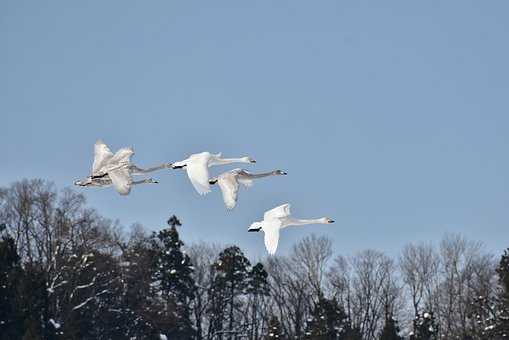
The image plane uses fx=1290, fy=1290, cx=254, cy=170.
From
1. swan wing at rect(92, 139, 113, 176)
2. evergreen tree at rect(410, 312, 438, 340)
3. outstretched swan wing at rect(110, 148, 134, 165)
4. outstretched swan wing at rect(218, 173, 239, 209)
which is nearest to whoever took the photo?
outstretched swan wing at rect(218, 173, 239, 209)

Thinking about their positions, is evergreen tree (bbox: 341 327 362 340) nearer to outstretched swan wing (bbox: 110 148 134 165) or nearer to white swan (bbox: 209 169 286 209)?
white swan (bbox: 209 169 286 209)

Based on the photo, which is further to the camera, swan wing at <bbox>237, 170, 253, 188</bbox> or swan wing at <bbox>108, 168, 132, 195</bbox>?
swan wing at <bbox>237, 170, 253, 188</bbox>

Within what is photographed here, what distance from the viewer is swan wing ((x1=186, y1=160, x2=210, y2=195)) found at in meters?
35.0

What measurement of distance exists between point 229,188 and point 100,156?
443 cm

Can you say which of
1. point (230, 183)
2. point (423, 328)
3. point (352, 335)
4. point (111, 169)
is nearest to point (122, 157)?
point (111, 169)

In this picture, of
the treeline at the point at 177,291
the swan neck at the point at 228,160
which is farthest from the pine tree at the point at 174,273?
the swan neck at the point at 228,160

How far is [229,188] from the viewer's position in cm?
3872

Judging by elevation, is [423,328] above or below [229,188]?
above

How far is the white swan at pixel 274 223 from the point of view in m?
36.8

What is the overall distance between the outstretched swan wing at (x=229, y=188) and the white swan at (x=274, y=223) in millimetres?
1019

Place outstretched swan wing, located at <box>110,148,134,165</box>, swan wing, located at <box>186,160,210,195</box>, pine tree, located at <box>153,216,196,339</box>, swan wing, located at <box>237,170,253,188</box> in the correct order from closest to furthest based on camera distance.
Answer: swan wing, located at <box>186,160,210,195</box>
outstretched swan wing, located at <box>110,148,134,165</box>
swan wing, located at <box>237,170,253,188</box>
pine tree, located at <box>153,216,196,339</box>

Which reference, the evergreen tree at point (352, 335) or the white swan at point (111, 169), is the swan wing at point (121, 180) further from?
the evergreen tree at point (352, 335)

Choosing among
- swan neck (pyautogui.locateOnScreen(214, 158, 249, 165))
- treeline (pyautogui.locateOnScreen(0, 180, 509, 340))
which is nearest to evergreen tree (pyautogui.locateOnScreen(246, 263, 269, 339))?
treeline (pyautogui.locateOnScreen(0, 180, 509, 340))

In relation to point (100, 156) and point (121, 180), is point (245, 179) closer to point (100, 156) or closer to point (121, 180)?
point (121, 180)
